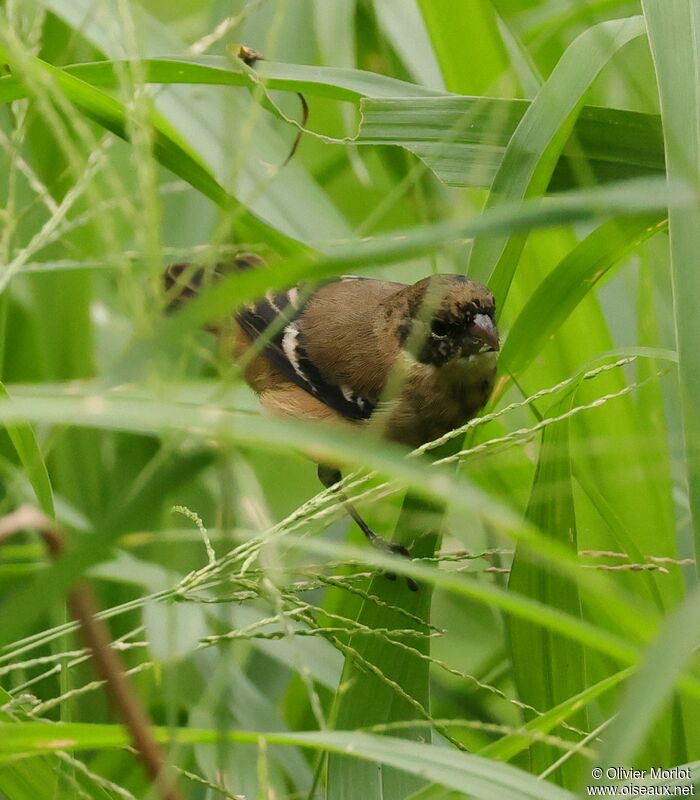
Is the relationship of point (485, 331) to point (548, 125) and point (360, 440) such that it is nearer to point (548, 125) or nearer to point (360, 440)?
point (548, 125)

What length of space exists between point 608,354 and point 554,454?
0.66 feet

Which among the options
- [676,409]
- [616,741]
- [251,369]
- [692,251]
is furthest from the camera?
[251,369]

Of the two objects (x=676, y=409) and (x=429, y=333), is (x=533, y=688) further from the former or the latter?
(x=429, y=333)

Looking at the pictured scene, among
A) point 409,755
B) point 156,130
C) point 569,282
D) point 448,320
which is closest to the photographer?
point 409,755

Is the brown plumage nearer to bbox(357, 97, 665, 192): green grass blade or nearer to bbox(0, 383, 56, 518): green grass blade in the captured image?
bbox(357, 97, 665, 192): green grass blade

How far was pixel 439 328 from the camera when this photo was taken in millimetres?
2666

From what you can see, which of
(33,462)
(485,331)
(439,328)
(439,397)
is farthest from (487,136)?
(33,462)

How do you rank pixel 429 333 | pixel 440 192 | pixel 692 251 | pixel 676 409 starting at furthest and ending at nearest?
pixel 440 192, pixel 429 333, pixel 676 409, pixel 692 251

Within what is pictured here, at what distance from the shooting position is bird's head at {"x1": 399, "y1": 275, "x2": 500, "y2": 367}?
232 centimetres

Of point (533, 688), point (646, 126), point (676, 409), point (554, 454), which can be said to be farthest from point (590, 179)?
point (533, 688)

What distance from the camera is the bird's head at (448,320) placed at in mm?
2319

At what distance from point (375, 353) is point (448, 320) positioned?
1.64ft

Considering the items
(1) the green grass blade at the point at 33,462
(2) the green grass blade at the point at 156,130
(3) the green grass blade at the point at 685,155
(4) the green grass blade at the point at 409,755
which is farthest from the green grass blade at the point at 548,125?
(4) the green grass blade at the point at 409,755

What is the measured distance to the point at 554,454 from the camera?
73.9 inches
